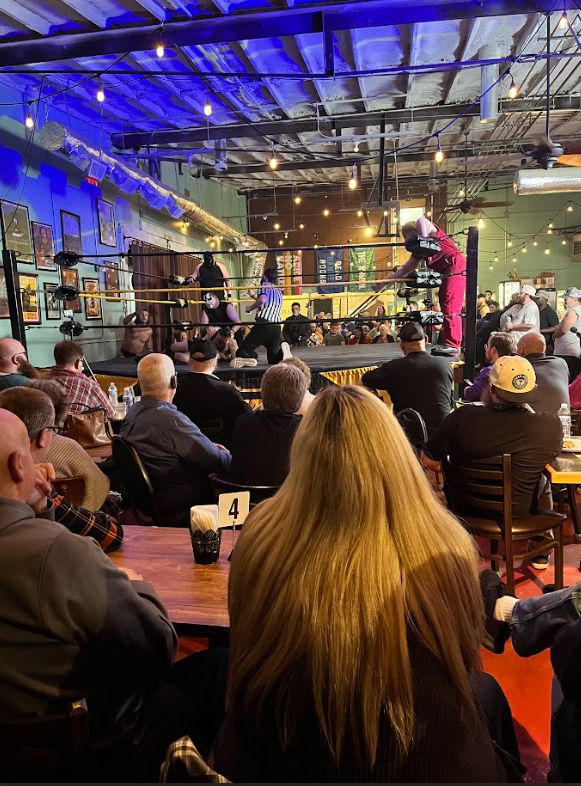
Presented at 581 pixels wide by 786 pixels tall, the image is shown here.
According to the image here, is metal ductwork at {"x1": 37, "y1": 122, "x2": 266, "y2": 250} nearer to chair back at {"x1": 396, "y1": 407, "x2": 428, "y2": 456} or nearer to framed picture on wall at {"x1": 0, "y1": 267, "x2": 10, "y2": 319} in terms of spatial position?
framed picture on wall at {"x1": 0, "y1": 267, "x2": 10, "y2": 319}

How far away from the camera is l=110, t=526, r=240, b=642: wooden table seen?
1426 mm

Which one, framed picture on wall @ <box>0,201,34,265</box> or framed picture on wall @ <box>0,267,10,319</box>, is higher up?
framed picture on wall @ <box>0,201,34,265</box>

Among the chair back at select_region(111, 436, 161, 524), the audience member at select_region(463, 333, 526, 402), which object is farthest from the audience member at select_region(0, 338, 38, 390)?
the audience member at select_region(463, 333, 526, 402)

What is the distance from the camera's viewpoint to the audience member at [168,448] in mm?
2752

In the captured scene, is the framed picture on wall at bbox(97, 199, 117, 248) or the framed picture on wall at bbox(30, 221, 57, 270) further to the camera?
the framed picture on wall at bbox(97, 199, 117, 248)

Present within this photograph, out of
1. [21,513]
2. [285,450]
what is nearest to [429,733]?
[21,513]

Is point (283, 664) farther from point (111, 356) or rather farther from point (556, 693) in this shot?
point (111, 356)

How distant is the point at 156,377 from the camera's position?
2.88 metres

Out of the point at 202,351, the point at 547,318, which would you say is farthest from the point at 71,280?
the point at 547,318

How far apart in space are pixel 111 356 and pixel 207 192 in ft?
20.0

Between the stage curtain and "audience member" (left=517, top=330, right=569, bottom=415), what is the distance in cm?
647

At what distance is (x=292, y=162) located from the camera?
37.6 feet

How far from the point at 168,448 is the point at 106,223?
6910 mm

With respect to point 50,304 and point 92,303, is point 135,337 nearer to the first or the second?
point 92,303
